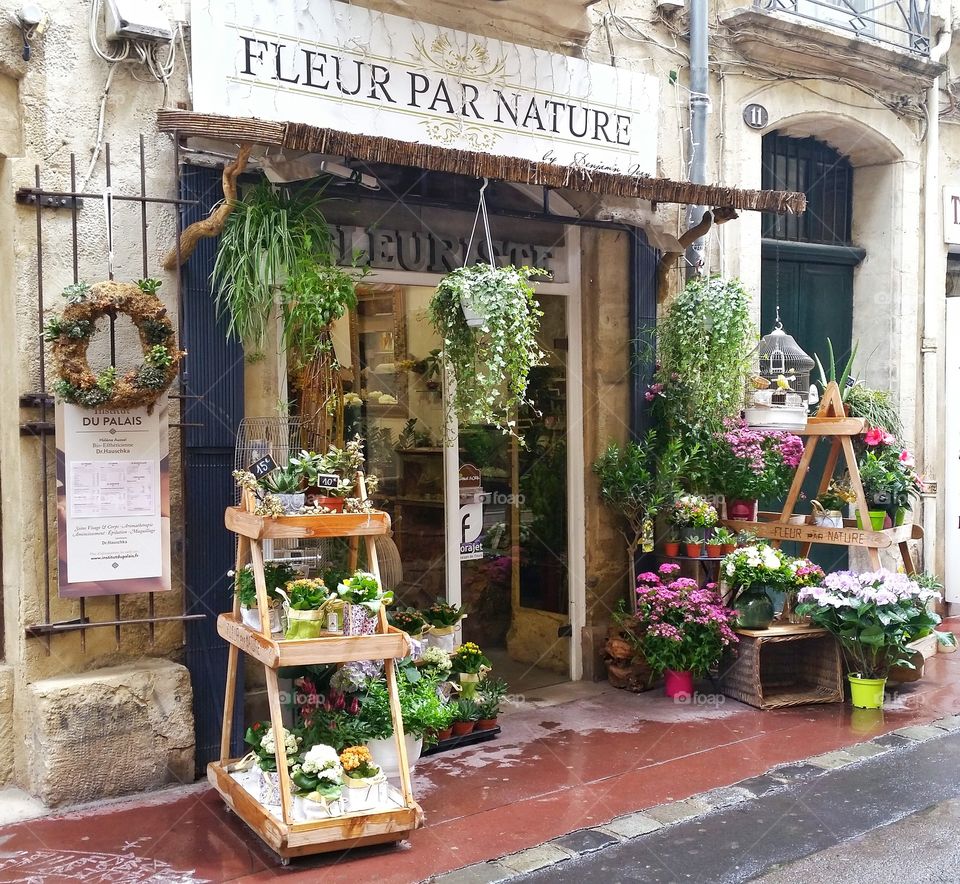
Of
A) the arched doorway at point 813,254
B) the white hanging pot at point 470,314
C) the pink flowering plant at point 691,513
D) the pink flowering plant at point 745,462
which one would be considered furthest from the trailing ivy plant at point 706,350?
the white hanging pot at point 470,314

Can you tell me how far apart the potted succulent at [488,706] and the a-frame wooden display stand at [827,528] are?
2149 millimetres

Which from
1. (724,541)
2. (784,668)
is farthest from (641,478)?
(784,668)

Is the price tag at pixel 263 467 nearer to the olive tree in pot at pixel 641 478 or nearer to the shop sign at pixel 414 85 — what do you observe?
the shop sign at pixel 414 85

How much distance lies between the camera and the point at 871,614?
21.9 feet

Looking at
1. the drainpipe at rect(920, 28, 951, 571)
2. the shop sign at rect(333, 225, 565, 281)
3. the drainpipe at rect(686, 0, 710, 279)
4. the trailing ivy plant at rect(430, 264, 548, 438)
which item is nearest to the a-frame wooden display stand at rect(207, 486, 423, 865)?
the trailing ivy plant at rect(430, 264, 548, 438)

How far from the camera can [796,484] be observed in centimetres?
738

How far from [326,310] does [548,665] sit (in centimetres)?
352

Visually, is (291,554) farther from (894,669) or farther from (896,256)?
(896,256)

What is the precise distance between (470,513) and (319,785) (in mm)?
2860

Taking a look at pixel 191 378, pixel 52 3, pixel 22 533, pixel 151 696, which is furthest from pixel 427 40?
pixel 151 696

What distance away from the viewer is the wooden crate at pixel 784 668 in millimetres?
6828

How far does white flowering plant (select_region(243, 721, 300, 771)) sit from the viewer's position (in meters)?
4.72

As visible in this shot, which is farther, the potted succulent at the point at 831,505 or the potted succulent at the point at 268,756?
the potted succulent at the point at 831,505

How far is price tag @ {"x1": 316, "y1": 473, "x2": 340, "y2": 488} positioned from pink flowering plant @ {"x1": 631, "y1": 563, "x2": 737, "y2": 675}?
9.01 ft
